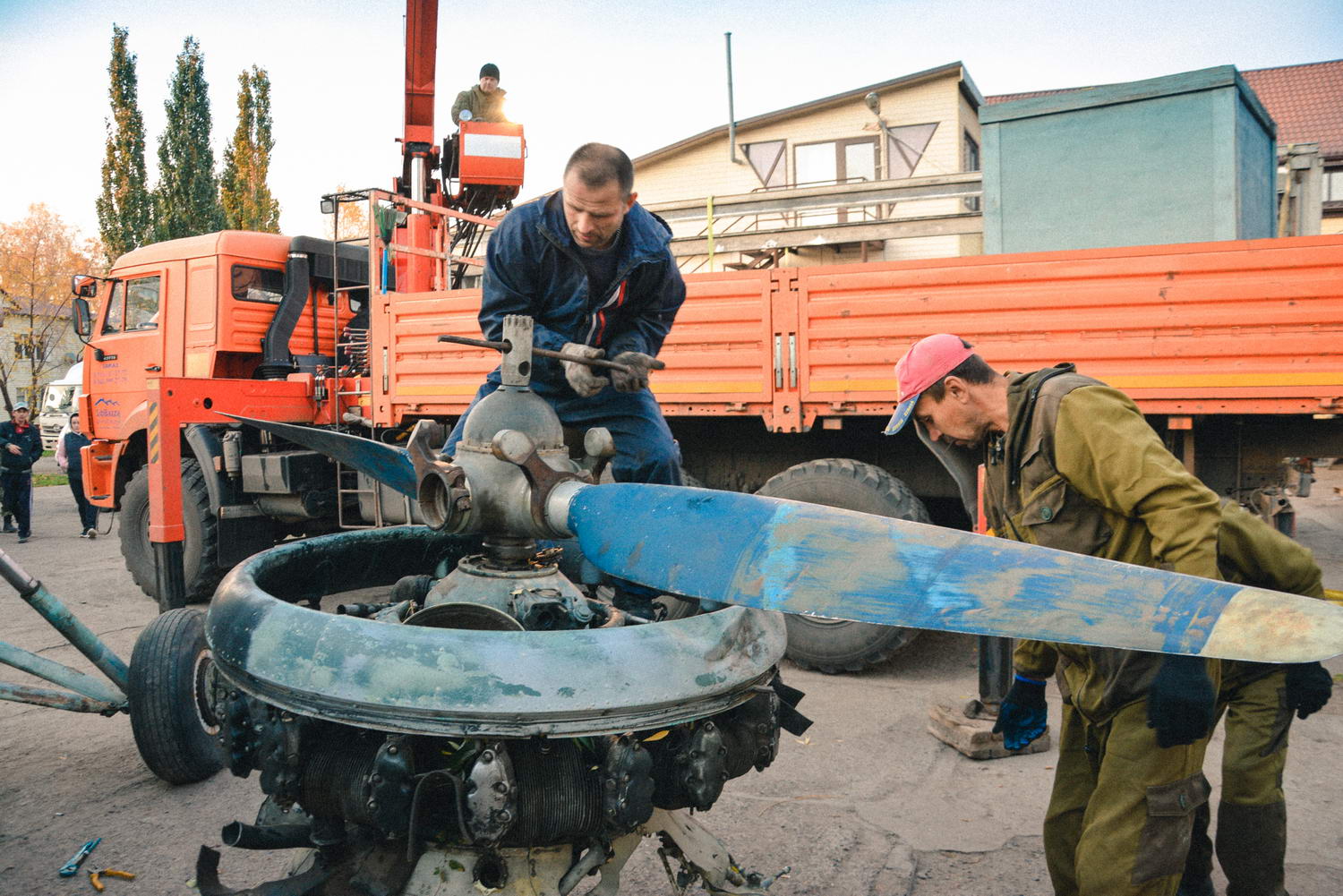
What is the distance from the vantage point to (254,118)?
1084 inches

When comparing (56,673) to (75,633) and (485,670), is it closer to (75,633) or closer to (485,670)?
(75,633)

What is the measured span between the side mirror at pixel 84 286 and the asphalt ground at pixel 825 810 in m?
A: 4.45

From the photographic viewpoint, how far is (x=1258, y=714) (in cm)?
234

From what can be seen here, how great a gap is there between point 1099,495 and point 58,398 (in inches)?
1184

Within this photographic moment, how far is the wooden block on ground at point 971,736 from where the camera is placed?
12.2ft

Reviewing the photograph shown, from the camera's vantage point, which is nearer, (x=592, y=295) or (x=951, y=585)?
(x=951, y=585)

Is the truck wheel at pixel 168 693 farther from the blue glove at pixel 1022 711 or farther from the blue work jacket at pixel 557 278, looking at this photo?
the blue glove at pixel 1022 711

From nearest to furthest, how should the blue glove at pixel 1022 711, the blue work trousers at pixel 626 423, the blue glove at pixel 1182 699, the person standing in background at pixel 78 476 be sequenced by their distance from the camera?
the blue glove at pixel 1182 699
the blue glove at pixel 1022 711
the blue work trousers at pixel 626 423
the person standing in background at pixel 78 476

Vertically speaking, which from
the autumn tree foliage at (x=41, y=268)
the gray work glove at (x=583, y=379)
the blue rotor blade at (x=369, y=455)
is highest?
the autumn tree foliage at (x=41, y=268)

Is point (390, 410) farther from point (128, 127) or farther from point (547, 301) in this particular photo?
point (128, 127)

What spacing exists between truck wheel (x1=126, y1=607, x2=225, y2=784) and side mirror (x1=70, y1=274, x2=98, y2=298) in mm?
5587

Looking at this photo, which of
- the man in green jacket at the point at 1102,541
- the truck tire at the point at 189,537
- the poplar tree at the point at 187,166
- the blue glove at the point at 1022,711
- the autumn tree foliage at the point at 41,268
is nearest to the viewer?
the man in green jacket at the point at 1102,541

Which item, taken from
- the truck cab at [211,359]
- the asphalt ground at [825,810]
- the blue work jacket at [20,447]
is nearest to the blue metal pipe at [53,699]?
the asphalt ground at [825,810]

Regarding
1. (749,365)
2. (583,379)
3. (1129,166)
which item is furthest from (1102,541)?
(1129,166)
